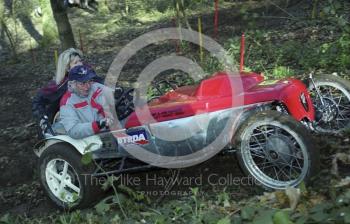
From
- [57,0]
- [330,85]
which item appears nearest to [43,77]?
[57,0]

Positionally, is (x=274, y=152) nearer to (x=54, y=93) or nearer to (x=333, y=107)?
(x=333, y=107)

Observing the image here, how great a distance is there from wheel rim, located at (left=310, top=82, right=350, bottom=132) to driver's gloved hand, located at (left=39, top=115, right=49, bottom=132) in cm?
311

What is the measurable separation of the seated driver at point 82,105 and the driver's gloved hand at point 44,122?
Result: 443 millimetres

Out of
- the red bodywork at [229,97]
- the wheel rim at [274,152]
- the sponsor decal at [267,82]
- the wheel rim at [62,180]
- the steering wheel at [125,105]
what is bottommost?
the wheel rim at [62,180]

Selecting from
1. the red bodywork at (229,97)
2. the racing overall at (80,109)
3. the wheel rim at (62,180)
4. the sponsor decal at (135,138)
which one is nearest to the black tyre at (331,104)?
the red bodywork at (229,97)

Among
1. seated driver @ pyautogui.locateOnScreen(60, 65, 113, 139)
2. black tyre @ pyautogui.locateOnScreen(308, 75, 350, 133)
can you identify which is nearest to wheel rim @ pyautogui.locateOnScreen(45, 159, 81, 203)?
seated driver @ pyautogui.locateOnScreen(60, 65, 113, 139)

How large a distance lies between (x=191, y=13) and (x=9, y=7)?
1039 cm

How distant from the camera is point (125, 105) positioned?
5383mm

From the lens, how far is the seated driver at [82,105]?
512cm

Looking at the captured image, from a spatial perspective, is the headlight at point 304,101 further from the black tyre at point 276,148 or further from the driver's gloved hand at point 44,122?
the driver's gloved hand at point 44,122

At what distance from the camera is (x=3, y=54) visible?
57.7 feet

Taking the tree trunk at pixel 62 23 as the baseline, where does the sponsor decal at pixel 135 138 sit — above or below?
below

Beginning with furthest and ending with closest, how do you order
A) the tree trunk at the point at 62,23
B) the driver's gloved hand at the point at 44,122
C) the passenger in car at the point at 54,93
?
the tree trunk at the point at 62,23, the passenger in car at the point at 54,93, the driver's gloved hand at the point at 44,122

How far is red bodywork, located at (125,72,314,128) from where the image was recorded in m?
4.47
